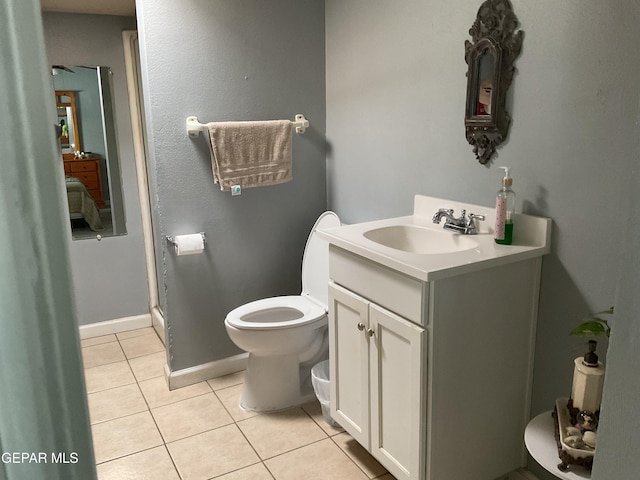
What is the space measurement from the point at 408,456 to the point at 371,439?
214mm

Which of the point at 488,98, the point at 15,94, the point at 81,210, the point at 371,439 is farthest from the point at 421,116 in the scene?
the point at 81,210

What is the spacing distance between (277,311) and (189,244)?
0.54 m

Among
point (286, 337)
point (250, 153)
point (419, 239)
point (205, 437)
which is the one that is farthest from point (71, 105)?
point (419, 239)

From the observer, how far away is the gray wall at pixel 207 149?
2.47 meters

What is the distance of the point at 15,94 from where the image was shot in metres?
0.45

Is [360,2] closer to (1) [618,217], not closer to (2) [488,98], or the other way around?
(2) [488,98]

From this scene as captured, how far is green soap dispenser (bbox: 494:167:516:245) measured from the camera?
1776 mm

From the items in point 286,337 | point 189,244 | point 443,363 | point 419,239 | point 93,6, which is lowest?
point 286,337

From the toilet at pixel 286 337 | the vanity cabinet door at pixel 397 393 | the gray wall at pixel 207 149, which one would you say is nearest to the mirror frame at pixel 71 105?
the gray wall at pixel 207 149

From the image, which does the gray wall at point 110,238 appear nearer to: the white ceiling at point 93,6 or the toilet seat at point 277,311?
the white ceiling at point 93,6

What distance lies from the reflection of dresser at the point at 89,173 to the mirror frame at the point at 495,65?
2.22m

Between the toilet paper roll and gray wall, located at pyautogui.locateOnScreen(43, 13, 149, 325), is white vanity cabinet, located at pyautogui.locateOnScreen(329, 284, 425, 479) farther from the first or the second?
gray wall, located at pyautogui.locateOnScreen(43, 13, 149, 325)

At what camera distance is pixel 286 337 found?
238cm

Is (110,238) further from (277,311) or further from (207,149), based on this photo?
(277,311)
